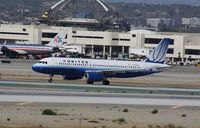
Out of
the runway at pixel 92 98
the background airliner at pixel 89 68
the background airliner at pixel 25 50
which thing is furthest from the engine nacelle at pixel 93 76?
the background airliner at pixel 25 50

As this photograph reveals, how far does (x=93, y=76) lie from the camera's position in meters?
86.7

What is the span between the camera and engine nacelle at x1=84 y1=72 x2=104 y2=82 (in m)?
86.3

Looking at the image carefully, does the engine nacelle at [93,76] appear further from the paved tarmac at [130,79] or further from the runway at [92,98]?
the runway at [92,98]

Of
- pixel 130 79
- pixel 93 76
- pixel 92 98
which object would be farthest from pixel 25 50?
pixel 92 98

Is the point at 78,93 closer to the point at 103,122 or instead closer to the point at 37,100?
the point at 37,100

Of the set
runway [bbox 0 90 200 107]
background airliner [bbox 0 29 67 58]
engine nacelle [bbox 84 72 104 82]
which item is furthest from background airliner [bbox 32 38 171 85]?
background airliner [bbox 0 29 67 58]

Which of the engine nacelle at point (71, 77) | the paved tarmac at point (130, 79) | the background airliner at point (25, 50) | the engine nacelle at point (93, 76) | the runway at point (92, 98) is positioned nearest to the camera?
the runway at point (92, 98)

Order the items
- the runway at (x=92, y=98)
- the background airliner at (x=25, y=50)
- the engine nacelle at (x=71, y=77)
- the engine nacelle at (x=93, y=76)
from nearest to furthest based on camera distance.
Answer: the runway at (x=92, y=98), the engine nacelle at (x=93, y=76), the engine nacelle at (x=71, y=77), the background airliner at (x=25, y=50)

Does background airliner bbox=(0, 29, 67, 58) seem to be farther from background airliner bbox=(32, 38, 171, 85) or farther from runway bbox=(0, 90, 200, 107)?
runway bbox=(0, 90, 200, 107)

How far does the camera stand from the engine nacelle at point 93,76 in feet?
283

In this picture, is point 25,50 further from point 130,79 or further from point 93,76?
point 93,76

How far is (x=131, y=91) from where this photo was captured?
7100 centimetres

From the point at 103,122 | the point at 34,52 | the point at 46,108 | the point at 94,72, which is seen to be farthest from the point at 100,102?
the point at 34,52

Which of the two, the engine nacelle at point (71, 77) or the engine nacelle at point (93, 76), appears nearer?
the engine nacelle at point (93, 76)
